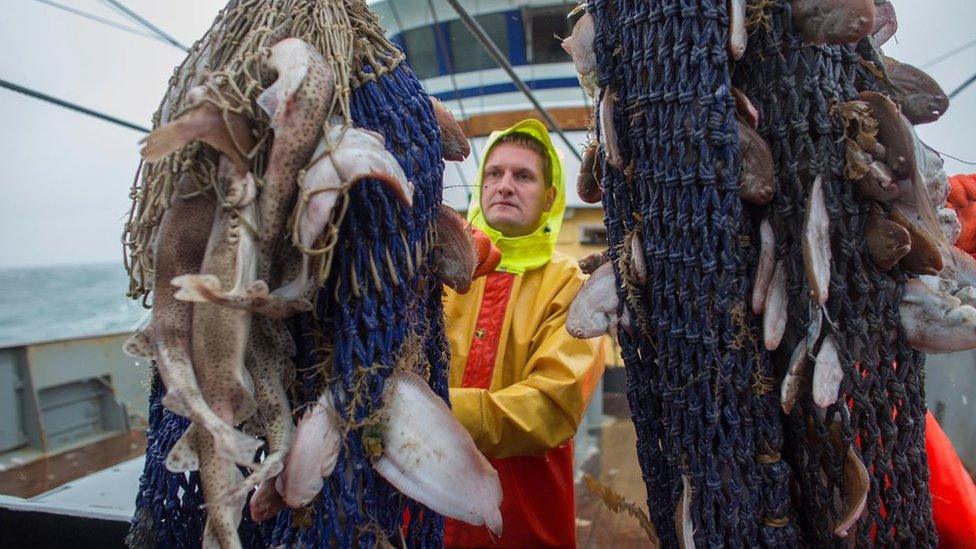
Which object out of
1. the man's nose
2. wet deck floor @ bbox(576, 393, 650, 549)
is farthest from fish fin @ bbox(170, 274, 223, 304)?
wet deck floor @ bbox(576, 393, 650, 549)

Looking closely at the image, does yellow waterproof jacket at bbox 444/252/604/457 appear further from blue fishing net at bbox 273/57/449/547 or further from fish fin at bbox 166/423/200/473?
fish fin at bbox 166/423/200/473

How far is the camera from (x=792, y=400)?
90 centimetres

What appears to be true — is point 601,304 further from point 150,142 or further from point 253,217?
point 150,142

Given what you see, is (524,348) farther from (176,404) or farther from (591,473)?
(591,473)

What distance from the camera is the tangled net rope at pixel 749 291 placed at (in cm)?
90

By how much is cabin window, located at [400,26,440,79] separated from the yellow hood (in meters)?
8.80

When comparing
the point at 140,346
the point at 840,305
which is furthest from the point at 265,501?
the point at 840,305

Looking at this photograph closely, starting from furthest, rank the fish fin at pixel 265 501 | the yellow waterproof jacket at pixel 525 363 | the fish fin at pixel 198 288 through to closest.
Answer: the yellow waterproof jacket at pixel 525 363
the fish fin at pixel 265 501
the fish fin at pixel 198 288

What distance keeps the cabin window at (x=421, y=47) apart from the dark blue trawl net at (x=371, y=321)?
1004cm

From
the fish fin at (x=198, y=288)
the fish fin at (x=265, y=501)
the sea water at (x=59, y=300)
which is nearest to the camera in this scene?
the fish fin at (x=198, y=288)

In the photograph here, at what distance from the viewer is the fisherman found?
5.62ft

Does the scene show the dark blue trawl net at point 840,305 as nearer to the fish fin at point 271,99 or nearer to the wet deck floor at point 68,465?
the fish fin at point 271,99

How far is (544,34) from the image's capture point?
10.9m

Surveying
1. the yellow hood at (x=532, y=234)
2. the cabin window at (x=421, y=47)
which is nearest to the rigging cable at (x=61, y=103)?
the yellow hood at (x=532, y=234)
